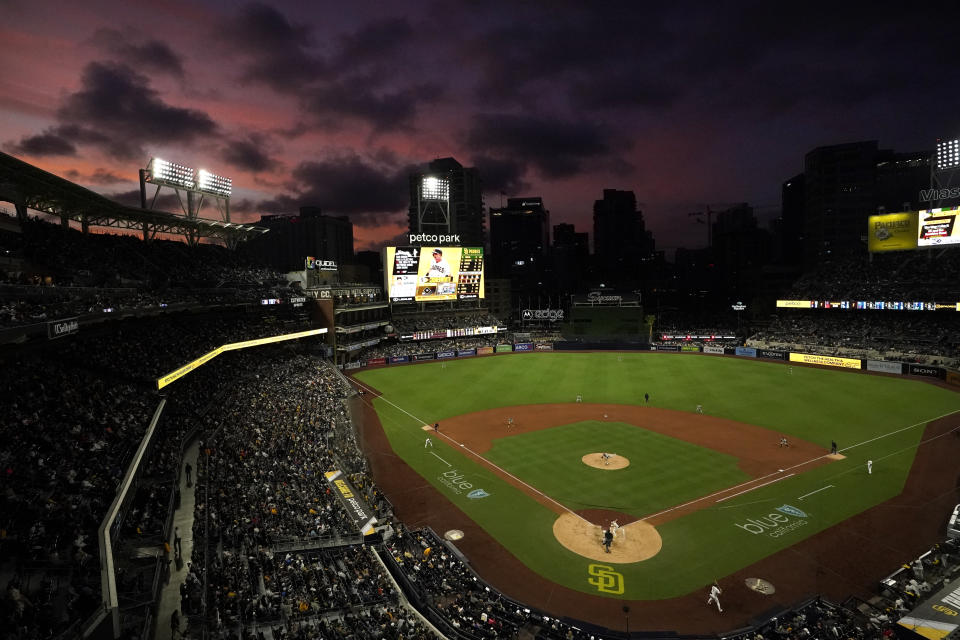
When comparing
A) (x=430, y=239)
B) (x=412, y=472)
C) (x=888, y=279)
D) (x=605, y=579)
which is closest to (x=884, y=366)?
(x=888, y=279)

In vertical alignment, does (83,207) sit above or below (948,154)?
below

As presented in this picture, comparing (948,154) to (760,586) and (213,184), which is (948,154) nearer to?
(760,586)

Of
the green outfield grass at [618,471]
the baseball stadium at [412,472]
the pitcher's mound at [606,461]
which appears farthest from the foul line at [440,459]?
the pitcher's mound at [606,461]

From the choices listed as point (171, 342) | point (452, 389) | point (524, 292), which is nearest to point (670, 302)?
point (524, 292)

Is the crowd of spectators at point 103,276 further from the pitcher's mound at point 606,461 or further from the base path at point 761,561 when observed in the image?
the pitcher's mound at point 606,461

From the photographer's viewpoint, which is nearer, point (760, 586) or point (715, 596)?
point (715, 596)

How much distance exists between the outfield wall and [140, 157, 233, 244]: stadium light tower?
2233cm

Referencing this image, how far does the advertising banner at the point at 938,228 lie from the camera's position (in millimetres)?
50406

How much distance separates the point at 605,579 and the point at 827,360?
49.3 m

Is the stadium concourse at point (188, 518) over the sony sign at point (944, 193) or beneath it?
beneath

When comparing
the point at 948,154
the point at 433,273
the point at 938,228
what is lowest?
the point at 433,273

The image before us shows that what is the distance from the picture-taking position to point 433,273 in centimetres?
6538

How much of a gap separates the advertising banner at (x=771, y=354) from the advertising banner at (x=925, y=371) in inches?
454

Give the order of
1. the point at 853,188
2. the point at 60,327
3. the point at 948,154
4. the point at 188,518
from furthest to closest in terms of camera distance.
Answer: the point at 853,188
the point at 948,154
the point at 60,327
the point at 188,518
